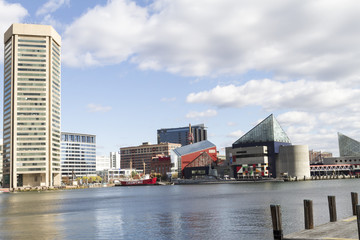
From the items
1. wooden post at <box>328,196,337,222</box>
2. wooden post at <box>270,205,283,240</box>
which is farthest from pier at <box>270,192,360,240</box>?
wooden post at <box>328,196,337,222</box>

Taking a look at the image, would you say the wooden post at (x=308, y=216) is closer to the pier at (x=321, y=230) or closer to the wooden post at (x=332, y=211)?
the pier at (x=321, y=230)

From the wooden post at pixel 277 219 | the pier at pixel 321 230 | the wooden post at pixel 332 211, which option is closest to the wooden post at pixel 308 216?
the pier at pixel 321 230

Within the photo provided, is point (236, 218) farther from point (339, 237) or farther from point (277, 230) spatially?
point (339, 237)

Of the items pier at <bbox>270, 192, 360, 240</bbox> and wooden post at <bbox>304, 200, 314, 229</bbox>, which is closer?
pier at <bbox>270, 192, 360, 240</bbox>

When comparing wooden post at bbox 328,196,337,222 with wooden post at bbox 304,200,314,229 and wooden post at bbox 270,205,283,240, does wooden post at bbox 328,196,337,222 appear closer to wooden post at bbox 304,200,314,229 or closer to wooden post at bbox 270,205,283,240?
wooden post at bbox 304,200,314,229

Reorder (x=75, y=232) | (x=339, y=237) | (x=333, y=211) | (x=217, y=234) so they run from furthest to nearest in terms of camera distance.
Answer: (x=75, y=232)
(x=217, y=234)
(x=333, y=211)
(x=339, y=237)

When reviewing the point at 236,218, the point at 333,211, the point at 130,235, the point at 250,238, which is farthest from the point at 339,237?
the point at 236,218

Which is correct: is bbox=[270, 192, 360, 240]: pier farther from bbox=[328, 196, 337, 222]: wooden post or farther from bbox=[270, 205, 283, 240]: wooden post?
bbox=[328, 196, 337, 222]: wooden post

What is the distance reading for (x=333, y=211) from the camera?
34750 millimetres

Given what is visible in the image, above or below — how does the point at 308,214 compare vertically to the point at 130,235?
above

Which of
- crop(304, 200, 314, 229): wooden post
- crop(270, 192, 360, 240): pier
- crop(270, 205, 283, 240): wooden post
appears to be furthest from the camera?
crop(304, 200, 314, 229): wooden post

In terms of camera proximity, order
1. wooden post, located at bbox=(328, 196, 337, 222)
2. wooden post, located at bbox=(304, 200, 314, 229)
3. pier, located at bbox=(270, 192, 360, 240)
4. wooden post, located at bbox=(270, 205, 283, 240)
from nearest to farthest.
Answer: pier, located at bbox=(270, 192, 360, 240) < wooden post, located at bbox=(270, 205, 283, 240) < wooden post, located at bbox=(304, 200, 314, 229) < wooden post, located at bbox=(328, 196, 337, 222)

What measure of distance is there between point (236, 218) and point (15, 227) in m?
27.9

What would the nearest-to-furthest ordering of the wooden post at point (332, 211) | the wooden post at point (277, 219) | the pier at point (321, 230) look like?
the pier at point (321, 230)
the wooden post at point (277, 219)
the wooden post at point (332, 211)
